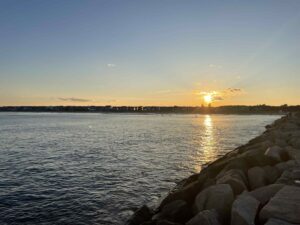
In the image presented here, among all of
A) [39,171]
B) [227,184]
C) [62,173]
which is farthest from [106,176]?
[227,184]

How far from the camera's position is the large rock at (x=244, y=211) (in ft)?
28.2

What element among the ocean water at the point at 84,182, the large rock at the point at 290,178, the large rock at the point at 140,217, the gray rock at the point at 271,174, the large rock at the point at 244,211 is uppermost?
the large rock at the point at 290,178

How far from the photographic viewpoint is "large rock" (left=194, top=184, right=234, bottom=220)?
394 inches

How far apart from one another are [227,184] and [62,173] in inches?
566

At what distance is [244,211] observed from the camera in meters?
8.85

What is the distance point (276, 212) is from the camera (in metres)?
8.42

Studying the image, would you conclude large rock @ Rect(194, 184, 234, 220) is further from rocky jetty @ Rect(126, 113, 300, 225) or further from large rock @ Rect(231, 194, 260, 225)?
large rock @ Rect(231, 194, 260, 225)

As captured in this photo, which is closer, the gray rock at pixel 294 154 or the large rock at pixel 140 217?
the large rock at pixel 140 217

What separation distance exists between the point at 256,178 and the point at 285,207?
13.4ft

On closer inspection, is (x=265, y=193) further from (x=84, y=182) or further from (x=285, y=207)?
(x=84, y=182)

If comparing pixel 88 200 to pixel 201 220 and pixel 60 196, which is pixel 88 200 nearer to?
pixel 60 196

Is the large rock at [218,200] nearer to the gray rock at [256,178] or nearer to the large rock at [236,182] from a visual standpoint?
the large rock at [236,182]

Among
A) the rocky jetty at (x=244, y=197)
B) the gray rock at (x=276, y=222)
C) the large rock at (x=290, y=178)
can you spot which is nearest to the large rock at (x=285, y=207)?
the rocky jetty at (x=244, y=197)

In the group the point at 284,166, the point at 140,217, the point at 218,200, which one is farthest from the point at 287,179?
the point at 140,217
